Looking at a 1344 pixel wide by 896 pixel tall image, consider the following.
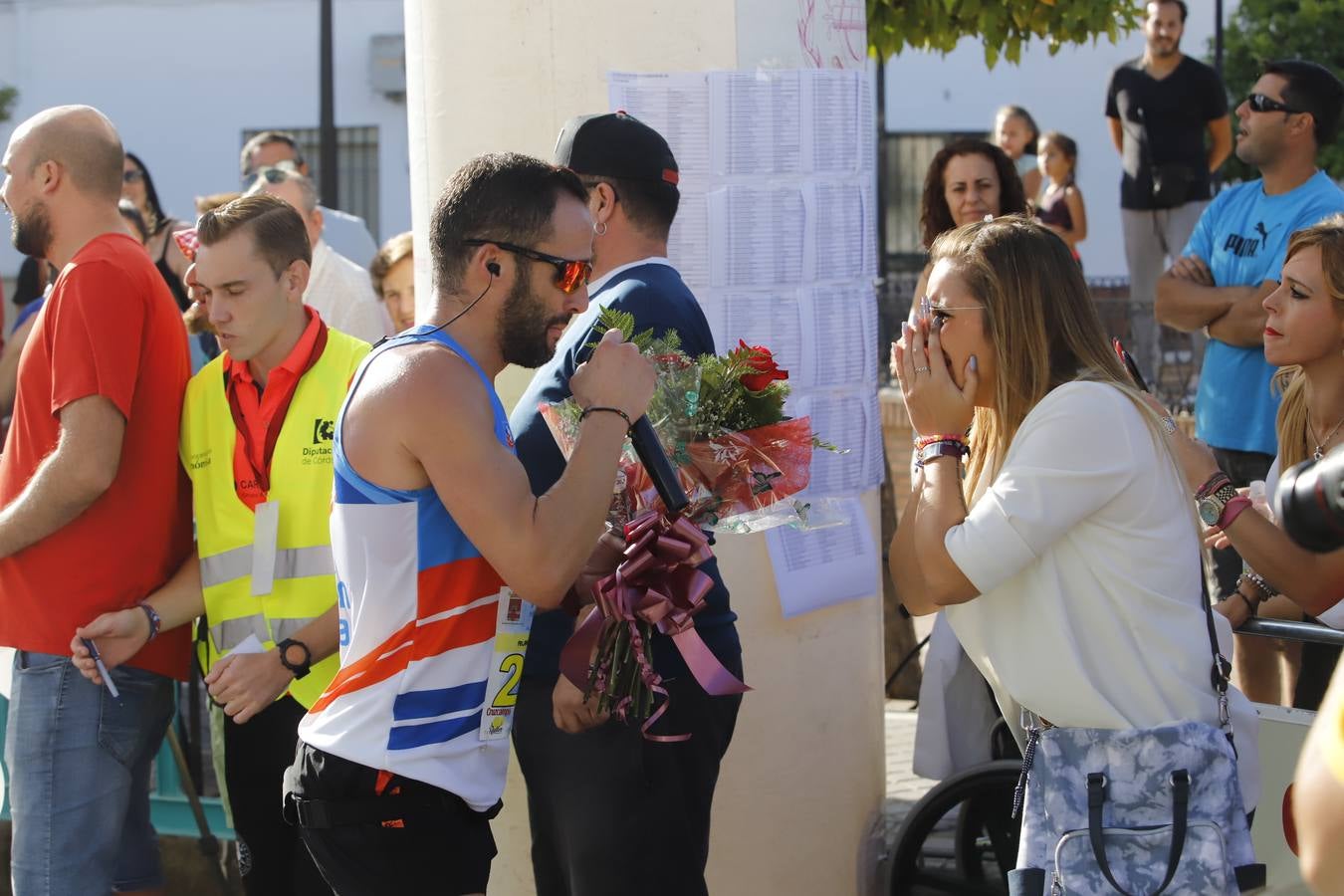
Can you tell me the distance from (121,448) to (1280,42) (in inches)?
625

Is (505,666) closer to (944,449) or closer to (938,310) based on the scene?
(944,449)

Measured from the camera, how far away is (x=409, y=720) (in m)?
2.95

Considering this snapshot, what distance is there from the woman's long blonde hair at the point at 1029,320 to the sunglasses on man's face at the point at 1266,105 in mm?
2844

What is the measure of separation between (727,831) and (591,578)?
145 cm

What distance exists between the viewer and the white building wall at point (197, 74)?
23422 millimetres

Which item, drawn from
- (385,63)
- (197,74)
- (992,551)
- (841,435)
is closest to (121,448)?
(841,435)

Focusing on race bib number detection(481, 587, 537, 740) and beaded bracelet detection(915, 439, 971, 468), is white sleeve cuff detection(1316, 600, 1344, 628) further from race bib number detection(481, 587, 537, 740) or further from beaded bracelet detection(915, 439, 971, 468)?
race bib number detection(481, 587, 537, 740)

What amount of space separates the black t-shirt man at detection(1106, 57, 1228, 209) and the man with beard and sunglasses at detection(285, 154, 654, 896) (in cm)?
760

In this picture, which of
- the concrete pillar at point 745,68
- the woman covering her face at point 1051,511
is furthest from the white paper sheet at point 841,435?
the woman covering her face at point 1051,511

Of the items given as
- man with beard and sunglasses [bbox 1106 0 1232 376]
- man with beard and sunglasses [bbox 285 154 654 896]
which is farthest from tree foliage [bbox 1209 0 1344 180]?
man with beard and sunglasses [bbox 285 154 654 896]

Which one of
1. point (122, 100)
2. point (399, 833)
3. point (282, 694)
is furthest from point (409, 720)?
point (122, 100)

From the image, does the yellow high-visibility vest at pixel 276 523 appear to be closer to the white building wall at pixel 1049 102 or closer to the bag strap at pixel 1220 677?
the bag strap at pixel 1220 677

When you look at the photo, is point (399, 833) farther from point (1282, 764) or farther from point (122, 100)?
point (122, 100)

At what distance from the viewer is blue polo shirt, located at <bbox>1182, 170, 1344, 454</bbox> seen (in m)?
5.45
